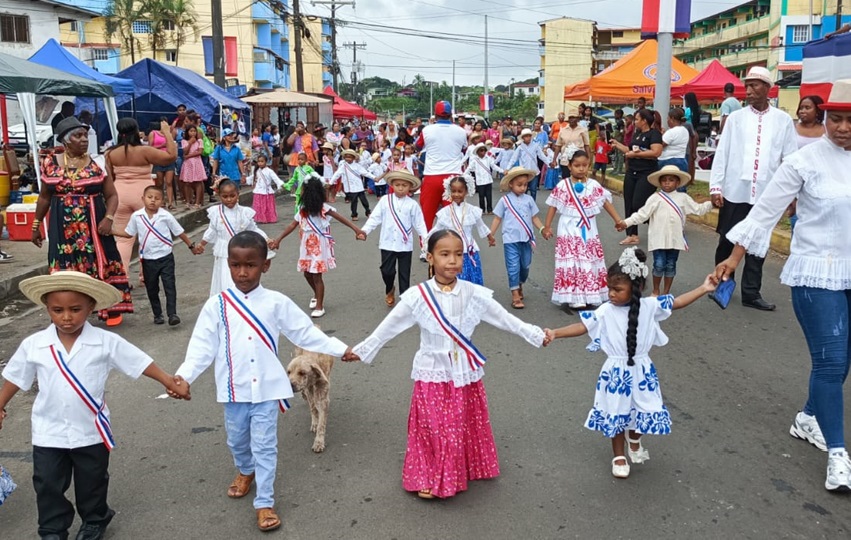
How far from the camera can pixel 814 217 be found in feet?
13.8

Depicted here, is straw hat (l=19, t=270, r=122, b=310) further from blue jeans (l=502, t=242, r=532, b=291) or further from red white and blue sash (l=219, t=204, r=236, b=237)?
blue jeans (l=502, t=242, r=532, b=291)

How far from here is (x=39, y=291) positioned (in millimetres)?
3473

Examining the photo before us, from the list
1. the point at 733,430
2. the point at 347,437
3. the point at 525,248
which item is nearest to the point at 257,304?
the point at 347,437

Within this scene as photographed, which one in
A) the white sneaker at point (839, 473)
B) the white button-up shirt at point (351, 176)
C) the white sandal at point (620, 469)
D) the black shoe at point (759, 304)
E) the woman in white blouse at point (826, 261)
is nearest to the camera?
the white sneaker at point (839, 473)

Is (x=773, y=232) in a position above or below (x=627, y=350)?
below

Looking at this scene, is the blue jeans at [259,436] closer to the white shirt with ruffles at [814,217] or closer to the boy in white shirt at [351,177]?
the white shirt with ruffles at [814,217]

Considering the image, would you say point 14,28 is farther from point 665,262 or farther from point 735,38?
point 735,38

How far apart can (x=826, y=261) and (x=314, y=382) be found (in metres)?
3.05

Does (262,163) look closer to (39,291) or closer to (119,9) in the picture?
(39,291)

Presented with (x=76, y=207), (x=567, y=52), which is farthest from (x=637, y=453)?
(x=567, y=52)

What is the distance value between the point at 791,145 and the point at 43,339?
6.74 m

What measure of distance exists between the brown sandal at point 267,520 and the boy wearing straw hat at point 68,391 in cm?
72

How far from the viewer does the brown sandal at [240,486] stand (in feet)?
13.4

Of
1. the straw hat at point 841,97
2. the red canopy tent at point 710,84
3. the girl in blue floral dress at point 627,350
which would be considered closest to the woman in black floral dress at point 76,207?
the girl in blue floral dress at point 627,350
